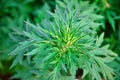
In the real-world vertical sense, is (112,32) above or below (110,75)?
above

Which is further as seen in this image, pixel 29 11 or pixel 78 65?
pixel 29 11

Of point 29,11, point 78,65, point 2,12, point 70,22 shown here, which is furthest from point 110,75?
point 2,12

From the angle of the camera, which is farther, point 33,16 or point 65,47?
point 33,16

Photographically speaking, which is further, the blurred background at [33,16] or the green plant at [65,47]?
the blurred background at [33,16]

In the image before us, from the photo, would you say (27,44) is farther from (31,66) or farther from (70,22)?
(31,66)

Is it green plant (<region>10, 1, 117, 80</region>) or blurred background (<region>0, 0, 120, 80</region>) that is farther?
blurred background (<region>0, 0, 120, 80</region>)

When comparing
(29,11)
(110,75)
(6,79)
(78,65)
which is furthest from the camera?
(6,79)

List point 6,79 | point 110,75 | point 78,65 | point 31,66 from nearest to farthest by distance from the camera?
point 78,65 → point 110,75 → point 31,66 → point 6,79

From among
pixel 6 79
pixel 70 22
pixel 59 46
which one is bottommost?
pixel 6 79

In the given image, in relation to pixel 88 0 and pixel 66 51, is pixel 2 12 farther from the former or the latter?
pixel 66 51

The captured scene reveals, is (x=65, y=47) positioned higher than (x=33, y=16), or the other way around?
(x=33, y=16)
